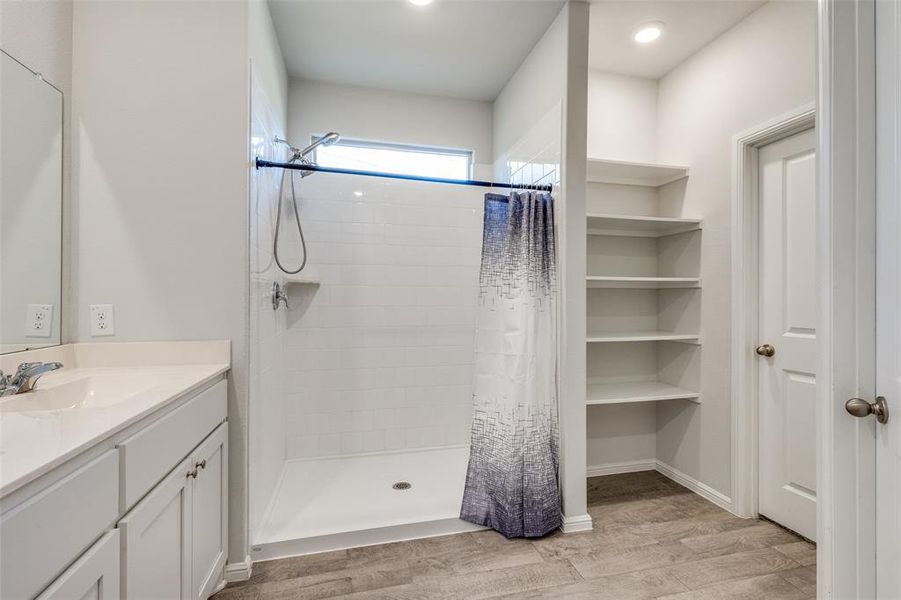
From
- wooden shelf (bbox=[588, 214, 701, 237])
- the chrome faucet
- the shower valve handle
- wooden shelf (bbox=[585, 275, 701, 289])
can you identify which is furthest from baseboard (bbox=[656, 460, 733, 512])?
the chrome faucet

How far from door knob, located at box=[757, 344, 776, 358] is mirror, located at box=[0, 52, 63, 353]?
323 cm

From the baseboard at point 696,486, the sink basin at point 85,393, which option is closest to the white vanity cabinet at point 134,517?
the sink basin at point 85,393

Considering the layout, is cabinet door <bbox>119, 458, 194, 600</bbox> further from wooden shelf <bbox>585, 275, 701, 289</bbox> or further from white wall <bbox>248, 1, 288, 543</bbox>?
wooden shelf <bbox>585, 275, 701, 289</bbox>

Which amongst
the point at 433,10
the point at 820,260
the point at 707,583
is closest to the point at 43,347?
the point at 433,10

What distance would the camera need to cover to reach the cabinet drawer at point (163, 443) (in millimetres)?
1013

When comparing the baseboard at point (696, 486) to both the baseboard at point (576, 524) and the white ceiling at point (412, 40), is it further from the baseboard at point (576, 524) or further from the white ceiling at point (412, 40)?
the white ceiling at point (412, 40)

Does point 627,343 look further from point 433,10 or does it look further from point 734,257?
point 433,10

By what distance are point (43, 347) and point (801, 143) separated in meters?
3.38

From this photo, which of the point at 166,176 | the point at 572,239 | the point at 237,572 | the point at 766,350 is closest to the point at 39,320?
the point at 166,176

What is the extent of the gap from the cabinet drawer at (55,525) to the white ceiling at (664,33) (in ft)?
9.08

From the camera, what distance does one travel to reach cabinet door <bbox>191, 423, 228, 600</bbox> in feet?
4.70

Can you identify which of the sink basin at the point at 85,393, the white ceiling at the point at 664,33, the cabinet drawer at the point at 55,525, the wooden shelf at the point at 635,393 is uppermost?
the white ceiling at the point at 664,33

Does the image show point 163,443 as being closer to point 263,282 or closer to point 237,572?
point 237,572
